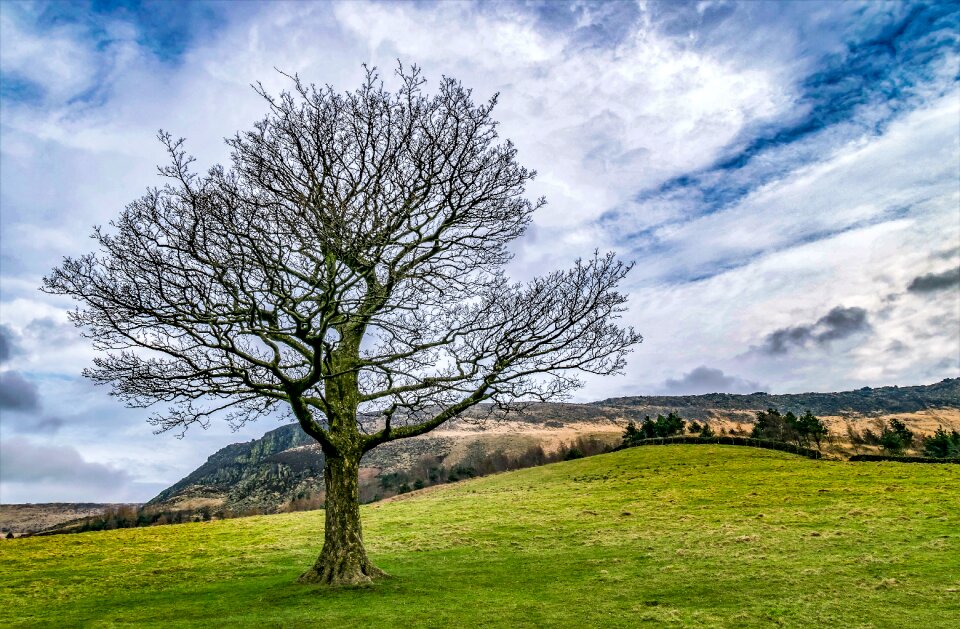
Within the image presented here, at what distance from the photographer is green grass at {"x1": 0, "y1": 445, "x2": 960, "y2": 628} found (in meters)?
12.2

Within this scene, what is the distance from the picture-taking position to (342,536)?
15.6 meters

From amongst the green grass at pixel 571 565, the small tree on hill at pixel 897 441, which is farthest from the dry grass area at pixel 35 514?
the small tree on hill at pixel 897 441

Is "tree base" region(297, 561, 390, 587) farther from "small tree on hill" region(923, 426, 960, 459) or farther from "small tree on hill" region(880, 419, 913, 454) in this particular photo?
"small tree on hill" region(923, 426, 960, 459)

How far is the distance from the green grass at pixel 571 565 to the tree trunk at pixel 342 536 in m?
0.78

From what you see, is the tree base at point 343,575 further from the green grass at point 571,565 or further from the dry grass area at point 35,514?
the dry grass area at point 35,514

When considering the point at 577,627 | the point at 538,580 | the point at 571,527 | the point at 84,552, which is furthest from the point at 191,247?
the point at 84,552

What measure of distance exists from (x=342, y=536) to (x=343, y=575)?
3.44ft

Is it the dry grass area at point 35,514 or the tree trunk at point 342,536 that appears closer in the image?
the tree trunk at point 342,536

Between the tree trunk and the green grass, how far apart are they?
78 cm

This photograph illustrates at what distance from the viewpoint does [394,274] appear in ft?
49.5

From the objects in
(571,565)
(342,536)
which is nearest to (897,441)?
(571,565)

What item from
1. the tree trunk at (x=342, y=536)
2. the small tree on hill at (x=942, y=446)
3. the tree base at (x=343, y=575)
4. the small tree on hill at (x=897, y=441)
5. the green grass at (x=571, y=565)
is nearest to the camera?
the green grass at (x=571, y=565)

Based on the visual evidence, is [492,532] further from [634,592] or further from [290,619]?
[290,619]

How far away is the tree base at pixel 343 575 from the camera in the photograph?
1517 cm
